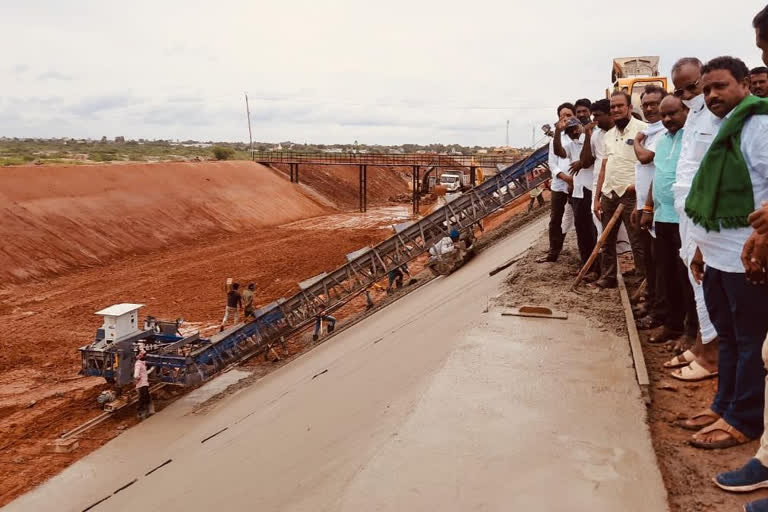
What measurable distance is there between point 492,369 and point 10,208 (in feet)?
94.1

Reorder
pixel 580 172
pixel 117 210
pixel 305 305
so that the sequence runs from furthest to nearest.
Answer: pixel 117 210
pixel 305 305
pixel 580 172

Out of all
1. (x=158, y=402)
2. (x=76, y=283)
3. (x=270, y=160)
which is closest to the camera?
(x=158, y=402)

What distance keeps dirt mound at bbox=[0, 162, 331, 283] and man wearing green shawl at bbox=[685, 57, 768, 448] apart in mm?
25158

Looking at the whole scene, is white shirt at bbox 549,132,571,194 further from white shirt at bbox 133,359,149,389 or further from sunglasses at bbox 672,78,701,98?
white shirt at bbox 133,359,149,389

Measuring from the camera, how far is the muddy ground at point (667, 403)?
3.33 meters

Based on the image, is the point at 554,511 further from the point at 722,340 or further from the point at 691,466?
the point at 722,340

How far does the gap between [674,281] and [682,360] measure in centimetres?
79

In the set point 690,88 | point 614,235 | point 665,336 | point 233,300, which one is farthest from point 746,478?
point 233,300

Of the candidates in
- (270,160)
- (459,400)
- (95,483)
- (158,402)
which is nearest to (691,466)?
(459,400)

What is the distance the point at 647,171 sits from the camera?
6.09 metres

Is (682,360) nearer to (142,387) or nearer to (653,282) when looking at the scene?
(653,282)

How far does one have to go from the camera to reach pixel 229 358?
1375 cm

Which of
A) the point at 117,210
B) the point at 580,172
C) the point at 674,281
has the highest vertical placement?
the point at 580,172

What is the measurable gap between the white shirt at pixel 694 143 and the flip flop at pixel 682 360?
1.40m
